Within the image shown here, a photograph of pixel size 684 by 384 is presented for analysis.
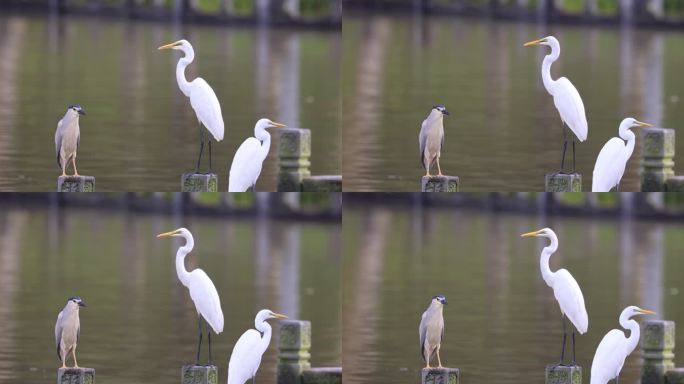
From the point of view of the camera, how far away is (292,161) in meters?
9.25

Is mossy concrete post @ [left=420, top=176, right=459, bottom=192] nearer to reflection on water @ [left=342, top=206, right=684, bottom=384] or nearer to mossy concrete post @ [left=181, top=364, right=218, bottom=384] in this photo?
reflection on water @ [left=342, top=206, right=684, bottom=384]

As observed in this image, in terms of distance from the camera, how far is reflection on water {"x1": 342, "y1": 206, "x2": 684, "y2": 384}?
10.0 metres

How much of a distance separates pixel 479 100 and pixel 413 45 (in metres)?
3.65

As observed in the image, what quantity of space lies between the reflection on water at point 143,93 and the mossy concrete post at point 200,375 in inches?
123

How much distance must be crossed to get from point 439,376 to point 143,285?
5.49 m

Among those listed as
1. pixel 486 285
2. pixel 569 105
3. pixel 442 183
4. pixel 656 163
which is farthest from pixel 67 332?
pixel 486 285

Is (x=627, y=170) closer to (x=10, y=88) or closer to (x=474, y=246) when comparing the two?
(x=474, y=246)

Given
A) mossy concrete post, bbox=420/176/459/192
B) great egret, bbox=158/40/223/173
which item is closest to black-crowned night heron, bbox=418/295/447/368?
mossy concrete post, bbox=420/176/459/192

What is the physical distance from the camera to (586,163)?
12.6m

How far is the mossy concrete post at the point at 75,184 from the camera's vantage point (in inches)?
344

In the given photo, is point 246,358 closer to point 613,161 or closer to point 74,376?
point 74,376

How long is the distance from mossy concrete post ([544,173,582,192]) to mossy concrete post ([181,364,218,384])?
5.02 ft

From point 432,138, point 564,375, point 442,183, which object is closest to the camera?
point 564,375

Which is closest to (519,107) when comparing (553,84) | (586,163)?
(586,163)
